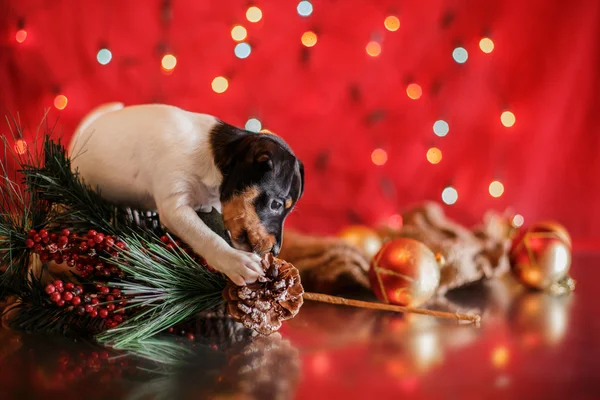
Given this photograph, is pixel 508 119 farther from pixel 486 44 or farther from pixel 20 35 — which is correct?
pixel 20 35

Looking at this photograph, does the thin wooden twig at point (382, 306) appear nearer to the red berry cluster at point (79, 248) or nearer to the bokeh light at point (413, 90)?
the red berry cluster at point (79, 248)

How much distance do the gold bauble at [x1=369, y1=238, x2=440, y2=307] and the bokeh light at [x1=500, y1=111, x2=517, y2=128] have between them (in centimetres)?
97

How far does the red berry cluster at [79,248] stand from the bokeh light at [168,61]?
2.92 ft

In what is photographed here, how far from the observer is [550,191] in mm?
1822

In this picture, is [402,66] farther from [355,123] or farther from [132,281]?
[132,281]

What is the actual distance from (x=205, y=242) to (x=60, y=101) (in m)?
0.91

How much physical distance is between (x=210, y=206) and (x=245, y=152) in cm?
10

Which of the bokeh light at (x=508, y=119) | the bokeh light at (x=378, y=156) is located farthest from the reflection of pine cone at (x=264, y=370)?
the bokeh light at (x=508, y=119)

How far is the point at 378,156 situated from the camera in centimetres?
175

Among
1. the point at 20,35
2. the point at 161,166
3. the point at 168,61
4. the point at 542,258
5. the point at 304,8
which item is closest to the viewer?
the point at 161,166

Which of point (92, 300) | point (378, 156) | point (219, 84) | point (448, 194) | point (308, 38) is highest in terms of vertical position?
point (308, 38)

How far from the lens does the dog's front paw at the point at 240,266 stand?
2.23 ft

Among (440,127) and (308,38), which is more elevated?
(308,38)

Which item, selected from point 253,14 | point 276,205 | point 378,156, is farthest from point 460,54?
point 276,205
